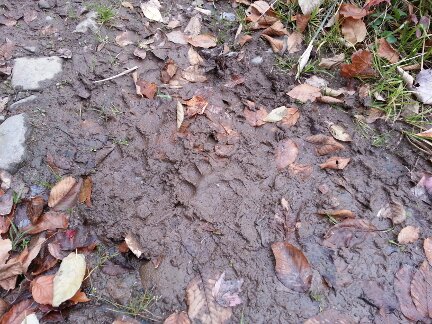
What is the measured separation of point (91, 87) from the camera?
2.11m

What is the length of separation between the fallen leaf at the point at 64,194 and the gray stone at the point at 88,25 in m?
1.05

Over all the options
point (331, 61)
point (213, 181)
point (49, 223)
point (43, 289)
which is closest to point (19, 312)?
point (43, 289)

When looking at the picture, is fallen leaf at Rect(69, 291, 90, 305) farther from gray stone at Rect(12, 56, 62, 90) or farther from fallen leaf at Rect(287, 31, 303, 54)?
fallen leaf at Rect(287, 31, 303, 54)

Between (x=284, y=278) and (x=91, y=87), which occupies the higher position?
(x=91, y=87)

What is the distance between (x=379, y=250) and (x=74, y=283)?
1.29 meters

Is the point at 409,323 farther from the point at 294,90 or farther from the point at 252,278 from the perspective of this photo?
the point at 294,90

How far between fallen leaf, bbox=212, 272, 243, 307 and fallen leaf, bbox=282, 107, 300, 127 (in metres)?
0.88

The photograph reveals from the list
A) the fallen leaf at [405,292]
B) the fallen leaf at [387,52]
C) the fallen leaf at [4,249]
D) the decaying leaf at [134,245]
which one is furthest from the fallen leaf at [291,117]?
the fallen leaf at [4,249]

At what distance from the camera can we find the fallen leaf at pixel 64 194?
1734mm

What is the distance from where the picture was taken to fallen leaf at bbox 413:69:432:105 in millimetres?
2119

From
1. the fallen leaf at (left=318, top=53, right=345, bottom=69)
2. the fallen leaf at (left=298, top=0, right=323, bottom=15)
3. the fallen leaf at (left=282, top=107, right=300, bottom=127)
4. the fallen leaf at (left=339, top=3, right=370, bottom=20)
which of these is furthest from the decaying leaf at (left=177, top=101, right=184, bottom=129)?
the fallen leaf at (left=339, top=3, right=370, bottom=20)

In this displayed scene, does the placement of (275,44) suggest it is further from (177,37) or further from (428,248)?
(428,248)

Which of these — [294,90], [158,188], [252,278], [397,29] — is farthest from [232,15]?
[252,278]

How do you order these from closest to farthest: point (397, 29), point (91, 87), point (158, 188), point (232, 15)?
point (158, 188) < point (91, 87) < point (397, 29) < point (232, 15)
